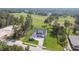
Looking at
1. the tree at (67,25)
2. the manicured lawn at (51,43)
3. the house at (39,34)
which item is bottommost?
the manicured lawn at (51,43)

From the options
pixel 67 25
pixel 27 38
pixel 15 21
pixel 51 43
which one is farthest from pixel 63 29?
pixel 15 21

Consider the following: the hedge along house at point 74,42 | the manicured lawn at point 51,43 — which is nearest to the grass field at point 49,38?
the manicured lawn at point 51,43

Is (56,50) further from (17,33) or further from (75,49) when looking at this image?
(17,33)

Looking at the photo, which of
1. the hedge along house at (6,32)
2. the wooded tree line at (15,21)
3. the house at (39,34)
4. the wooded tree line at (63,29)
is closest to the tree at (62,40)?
the wooded tree line at (63,29)

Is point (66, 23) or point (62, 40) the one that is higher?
point (66, 23)

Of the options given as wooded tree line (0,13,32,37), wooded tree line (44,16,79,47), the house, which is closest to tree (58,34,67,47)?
wooded tree line (44,16,79,47)

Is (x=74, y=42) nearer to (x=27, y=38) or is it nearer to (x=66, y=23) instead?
(x=66, y=23)

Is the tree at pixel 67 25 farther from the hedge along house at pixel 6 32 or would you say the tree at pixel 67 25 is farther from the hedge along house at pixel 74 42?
the hedge along house at pixel 6 32

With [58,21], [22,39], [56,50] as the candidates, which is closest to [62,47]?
[56,50]

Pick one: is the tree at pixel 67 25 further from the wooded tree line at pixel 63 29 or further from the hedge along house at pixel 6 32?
the hedge along house at pixel 6 32

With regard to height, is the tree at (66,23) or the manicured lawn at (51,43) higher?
the tree at (66,23)

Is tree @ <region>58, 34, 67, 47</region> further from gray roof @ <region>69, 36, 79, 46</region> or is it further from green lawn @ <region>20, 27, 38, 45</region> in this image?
green lawn @ <region>20, 27, 38, 45</region>
